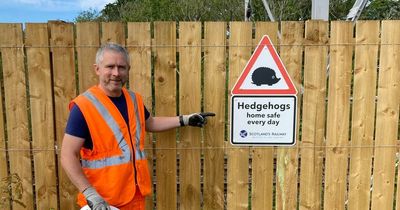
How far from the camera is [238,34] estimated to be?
342 centimetres

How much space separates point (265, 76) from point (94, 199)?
6.02 feet

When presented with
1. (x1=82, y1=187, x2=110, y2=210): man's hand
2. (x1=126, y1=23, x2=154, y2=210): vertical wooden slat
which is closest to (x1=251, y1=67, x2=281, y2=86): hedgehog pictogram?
(x1=126, y1=23, x2=154, y2=210): vertical wooden slat

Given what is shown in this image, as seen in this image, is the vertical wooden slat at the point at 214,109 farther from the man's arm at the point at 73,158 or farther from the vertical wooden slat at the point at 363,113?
the man's arm at the point at 73,158

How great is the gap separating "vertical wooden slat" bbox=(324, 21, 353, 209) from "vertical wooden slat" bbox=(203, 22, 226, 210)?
3.24 feet

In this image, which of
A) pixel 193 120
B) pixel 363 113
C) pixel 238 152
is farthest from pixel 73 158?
pixel 363 113

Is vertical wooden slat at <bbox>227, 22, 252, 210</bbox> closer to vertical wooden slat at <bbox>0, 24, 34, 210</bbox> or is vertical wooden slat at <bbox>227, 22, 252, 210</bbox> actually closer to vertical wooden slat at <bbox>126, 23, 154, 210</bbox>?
vertical wooden slat at <bbox>126, 23, 154, 210</bbox>

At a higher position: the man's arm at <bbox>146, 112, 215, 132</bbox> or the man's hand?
A: the man's arm at <bbox>146, 112, 215, 132</bbox>

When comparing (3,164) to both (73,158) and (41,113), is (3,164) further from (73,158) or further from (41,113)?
(73,158)

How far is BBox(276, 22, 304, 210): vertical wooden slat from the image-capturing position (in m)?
3.44

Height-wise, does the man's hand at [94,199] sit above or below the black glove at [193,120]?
below

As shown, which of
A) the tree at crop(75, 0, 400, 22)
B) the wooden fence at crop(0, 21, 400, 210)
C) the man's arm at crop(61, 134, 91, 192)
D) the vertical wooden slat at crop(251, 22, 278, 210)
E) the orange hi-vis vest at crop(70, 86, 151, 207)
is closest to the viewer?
the man's arm at crop(61, 134, 91, 192)

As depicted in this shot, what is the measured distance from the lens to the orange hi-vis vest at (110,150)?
2.61 metres

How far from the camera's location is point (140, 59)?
3.43 metres

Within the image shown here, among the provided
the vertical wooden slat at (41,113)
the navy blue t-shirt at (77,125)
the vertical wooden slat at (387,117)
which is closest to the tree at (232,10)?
the vertical wooden slat at (387,117)
